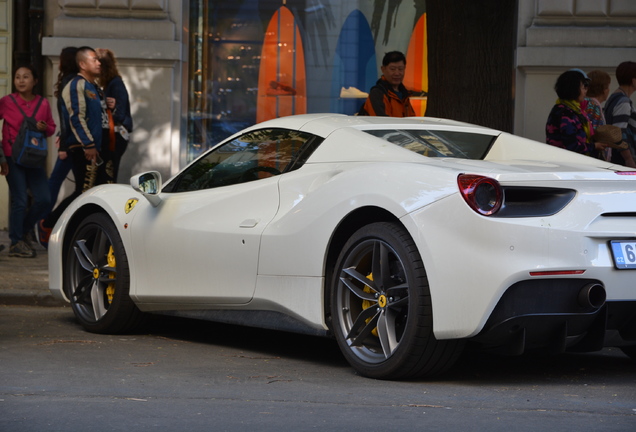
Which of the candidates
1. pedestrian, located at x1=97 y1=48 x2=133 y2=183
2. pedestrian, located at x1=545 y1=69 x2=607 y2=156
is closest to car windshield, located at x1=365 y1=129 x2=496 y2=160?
pedestrian, located at x1=545 y1=69 x2=607 y2=156

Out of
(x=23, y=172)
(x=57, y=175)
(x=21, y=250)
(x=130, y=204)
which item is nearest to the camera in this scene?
(x=130, y=204)

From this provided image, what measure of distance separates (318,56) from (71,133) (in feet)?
13.2

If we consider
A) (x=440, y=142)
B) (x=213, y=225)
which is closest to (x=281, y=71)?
(x=213, y=225)

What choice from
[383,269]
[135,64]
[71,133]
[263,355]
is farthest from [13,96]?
[383,269]

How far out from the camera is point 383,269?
5.30 metres

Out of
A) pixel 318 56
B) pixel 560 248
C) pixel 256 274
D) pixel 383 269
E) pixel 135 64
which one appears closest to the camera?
pixel 560 248

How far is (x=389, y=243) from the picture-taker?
17.2 feet

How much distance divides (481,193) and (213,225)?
1830 mm

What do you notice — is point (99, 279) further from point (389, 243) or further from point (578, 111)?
point (578, 111)

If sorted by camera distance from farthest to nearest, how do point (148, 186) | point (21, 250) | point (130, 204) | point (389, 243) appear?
point (21, 250), point (130, 204), point (148, 186), point (389, 243)

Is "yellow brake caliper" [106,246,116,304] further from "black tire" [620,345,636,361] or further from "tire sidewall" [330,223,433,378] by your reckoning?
"black tire" [620,345,636,361]

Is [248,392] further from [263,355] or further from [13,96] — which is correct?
[13,96]

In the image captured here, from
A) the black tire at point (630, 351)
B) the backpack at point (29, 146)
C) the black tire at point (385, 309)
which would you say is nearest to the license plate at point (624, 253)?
the black tire at point (385, 309)

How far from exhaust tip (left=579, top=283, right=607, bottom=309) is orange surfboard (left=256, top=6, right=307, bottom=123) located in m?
8.85
